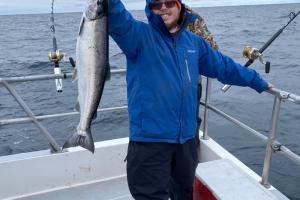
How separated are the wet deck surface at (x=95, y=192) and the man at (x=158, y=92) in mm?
1424

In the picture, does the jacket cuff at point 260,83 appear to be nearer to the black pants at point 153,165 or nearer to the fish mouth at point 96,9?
the black pants at point 153,165

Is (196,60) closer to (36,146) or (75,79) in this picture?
(75,79)

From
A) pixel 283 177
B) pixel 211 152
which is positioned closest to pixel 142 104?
pixel 211 152

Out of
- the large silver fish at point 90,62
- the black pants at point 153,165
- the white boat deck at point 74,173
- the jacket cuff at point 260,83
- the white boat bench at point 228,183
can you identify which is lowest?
the white boat deck at point 74,173

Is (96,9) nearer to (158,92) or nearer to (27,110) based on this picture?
(158,92)

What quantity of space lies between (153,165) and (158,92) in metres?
0.58

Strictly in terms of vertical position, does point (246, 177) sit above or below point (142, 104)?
below

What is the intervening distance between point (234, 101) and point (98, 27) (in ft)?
34.8

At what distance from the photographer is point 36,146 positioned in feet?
31.3

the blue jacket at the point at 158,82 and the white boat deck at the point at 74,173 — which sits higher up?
the blue jacket at the point at 158,82

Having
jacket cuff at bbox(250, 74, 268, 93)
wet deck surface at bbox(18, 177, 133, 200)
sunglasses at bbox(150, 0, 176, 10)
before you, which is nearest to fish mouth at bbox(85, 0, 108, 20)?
sunglasses at bbox(150, 0, 176, 10)

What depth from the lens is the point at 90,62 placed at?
274 cm

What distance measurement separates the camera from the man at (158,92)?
296cm

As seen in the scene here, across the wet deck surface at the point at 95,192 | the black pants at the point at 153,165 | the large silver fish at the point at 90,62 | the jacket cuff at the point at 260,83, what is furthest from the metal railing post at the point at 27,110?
the jacket cuff at the point at 260,83
